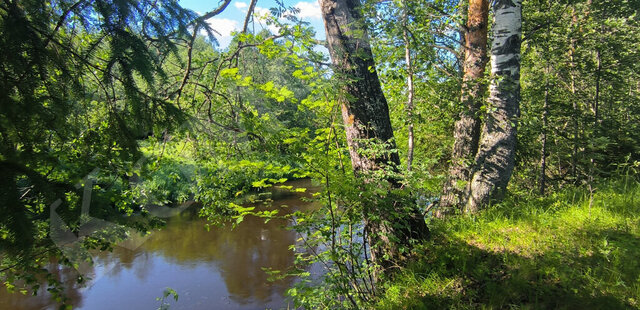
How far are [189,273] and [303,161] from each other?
600 cm

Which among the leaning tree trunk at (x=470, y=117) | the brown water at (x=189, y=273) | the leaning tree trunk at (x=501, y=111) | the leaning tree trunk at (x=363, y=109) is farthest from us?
the brown water at (x=189, y=273)

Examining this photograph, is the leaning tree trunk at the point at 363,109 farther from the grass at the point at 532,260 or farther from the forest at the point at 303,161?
the grass at the point at 532,260

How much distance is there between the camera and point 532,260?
8.21 ft

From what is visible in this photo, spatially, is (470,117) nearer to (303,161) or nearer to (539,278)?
(539,278)

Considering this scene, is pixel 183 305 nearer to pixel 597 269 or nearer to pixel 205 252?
pixel 205 252

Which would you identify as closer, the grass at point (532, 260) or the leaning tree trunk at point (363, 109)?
the grass at point (532, 260)

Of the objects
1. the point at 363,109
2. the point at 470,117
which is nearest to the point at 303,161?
the point at 363,109

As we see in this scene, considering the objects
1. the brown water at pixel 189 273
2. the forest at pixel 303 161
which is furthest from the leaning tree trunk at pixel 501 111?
the brown water at pixel 189 273

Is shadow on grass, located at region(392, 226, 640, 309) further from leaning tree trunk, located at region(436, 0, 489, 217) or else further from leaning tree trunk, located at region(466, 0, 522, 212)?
leaning tree trunk, located at region(436, 0, 489, 217)

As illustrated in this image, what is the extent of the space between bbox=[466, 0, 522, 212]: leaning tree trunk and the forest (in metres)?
0.02

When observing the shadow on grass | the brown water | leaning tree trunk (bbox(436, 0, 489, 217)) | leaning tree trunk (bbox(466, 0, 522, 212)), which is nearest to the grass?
the shadow on grass

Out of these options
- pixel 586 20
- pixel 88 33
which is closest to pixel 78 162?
pixel 88 33

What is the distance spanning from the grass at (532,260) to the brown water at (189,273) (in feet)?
11.1

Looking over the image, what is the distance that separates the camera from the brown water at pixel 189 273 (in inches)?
236
